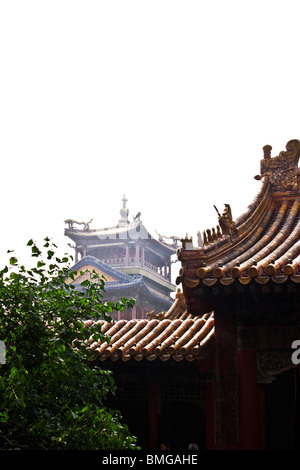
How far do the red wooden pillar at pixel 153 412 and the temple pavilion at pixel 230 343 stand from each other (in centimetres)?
2

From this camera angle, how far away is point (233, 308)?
9.43 meters

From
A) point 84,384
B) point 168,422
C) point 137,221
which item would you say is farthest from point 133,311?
point 84,384

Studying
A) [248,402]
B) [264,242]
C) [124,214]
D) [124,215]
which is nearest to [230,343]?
[248,402]

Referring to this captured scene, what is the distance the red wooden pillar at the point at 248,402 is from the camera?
905 centimetres

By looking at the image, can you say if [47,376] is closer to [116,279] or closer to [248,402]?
[248,402]

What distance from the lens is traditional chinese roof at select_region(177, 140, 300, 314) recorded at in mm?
8555

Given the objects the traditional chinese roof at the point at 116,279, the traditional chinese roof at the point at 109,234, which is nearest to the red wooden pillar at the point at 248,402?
the traditional chinese roof at the point at 116,279

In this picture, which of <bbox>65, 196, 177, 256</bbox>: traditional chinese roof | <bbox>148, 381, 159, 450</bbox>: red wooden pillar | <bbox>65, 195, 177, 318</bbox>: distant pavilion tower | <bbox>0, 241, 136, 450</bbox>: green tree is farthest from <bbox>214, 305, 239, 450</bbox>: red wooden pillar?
<bbox>65, 196, 177, 256</bbox>: traditional chinese roof

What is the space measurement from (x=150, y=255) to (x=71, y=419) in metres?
39.3

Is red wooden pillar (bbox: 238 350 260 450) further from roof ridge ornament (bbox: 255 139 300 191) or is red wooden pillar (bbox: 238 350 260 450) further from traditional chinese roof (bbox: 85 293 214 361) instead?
roof ridge ornament (bbox: 255 139 300 191)

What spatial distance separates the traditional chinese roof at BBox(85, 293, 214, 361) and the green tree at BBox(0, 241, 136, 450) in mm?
2796

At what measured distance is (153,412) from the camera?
1084 centimetres

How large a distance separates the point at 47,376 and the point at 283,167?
19.4ft
